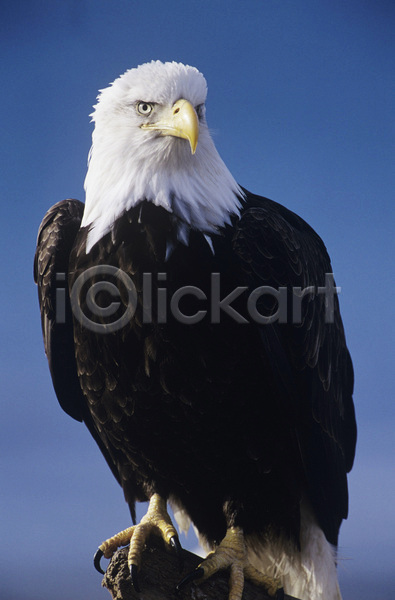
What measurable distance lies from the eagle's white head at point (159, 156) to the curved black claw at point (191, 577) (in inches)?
58.6

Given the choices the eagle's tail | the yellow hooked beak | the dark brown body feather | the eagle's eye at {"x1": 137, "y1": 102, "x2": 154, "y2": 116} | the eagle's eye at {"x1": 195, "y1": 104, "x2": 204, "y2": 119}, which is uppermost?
the eagle's eye at {"x1": 195, "y1": 104, "x2": 204, "y2": 119}

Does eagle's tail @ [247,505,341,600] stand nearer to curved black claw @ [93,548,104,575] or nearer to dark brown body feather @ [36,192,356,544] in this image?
dark brown body feather @ [36,192,356,544]

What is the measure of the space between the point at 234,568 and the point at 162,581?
0.34 meters

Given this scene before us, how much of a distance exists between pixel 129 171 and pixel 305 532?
209 centimetres

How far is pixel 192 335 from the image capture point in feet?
9.03

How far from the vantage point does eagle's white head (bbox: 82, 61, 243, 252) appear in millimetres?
2855

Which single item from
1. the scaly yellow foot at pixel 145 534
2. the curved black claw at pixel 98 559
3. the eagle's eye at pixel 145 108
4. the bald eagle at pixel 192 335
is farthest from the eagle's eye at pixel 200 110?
the curved black claw at pixel 98 559

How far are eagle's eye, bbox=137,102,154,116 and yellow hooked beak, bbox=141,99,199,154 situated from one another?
60 millimetres

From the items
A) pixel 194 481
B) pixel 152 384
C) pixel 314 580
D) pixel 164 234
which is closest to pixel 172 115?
pixel 164 234

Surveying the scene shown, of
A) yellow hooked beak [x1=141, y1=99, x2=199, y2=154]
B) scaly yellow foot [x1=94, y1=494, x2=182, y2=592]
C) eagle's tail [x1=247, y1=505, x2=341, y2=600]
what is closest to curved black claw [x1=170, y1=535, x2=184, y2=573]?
scaly yellow foot [x1=94, y1=494, x2=182, y2=592]

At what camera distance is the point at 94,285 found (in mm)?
2836

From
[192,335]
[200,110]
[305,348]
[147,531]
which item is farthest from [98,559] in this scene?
[200,110]

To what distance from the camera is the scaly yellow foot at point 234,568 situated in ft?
9.10

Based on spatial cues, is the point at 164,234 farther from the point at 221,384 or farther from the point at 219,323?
the point at 221,384
